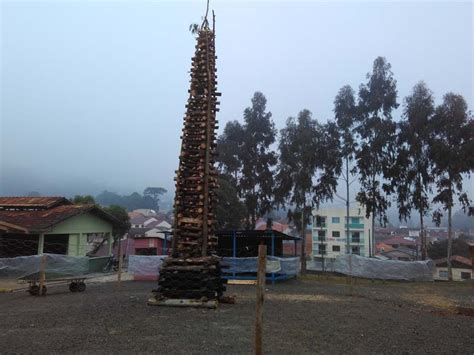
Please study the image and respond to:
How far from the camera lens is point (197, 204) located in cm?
1414

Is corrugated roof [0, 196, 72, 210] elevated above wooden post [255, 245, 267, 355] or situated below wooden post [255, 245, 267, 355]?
above

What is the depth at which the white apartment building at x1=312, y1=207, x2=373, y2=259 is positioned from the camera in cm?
7462

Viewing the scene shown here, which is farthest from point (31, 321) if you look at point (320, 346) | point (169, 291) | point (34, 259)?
point (34, 259)

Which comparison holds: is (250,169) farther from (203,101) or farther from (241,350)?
(241,350)

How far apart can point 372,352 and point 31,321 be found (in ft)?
25.9

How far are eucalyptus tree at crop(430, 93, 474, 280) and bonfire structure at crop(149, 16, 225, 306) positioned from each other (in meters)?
21.8

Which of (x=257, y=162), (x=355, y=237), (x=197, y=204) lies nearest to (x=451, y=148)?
(x=257, y=162)

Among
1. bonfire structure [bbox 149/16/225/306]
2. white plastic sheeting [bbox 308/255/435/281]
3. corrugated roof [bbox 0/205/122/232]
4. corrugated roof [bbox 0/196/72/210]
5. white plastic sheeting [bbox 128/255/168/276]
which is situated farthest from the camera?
corrugated roof [bbox 0/196/72/210]

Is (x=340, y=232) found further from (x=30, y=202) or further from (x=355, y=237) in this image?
(x=30, y=202)

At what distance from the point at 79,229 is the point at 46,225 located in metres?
4.50

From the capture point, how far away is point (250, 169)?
40000mm

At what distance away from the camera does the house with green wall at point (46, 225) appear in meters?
25.0

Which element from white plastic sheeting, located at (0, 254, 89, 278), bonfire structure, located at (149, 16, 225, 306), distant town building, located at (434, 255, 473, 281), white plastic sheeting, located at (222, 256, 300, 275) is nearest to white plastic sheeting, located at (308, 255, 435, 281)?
white plastic sheeting, located at (222, 256, 300, 275)

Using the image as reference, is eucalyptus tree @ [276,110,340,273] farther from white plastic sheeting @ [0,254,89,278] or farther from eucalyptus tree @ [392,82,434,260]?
white plastic sheeting @ [0,254,89,278]
